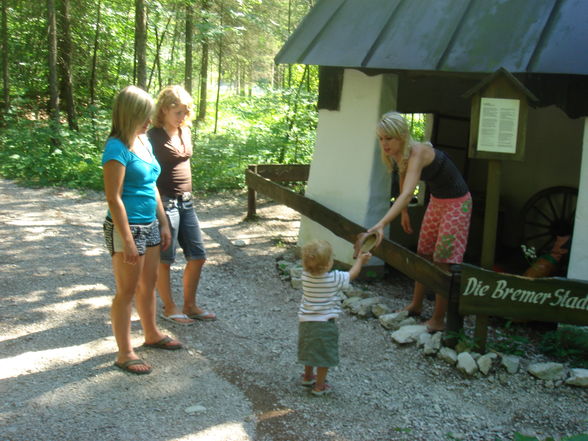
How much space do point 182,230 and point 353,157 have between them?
236cm

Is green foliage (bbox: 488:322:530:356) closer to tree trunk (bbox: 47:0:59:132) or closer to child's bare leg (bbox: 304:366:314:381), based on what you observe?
child's bare leg (bbox: 304:366:314:381)

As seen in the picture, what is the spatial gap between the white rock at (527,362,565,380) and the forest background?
7606 mm

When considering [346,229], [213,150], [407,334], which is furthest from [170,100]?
[213,150]

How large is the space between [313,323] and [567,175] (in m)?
5.27

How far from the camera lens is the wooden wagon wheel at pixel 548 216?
24.4 feet

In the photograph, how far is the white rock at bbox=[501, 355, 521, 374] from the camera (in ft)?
14.5

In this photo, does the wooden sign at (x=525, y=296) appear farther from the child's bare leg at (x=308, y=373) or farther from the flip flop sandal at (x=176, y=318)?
the flip flop sandal at (x=176, y=318)

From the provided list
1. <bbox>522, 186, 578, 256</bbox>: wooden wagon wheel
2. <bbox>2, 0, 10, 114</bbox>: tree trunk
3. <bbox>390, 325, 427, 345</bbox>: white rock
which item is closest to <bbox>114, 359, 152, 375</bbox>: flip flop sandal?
<bbox>390, 325, 427, 345</bbox>: white rock

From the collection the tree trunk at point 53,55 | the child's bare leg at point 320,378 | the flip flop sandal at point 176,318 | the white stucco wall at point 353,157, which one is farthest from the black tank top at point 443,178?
the tree trunk at point 53,55

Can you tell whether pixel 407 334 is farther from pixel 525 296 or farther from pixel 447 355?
pixel 525 296

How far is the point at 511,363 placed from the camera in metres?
4.43

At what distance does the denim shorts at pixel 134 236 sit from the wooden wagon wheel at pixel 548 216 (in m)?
5.18

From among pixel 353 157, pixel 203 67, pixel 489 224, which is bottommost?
pixel 489 224

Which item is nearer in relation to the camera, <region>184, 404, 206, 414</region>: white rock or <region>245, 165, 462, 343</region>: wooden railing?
<region>184, 404, 206, 414</region>: white rock
